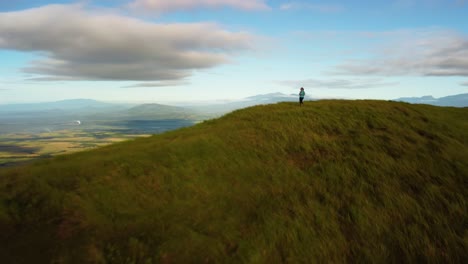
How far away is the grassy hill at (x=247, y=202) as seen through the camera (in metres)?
9.12

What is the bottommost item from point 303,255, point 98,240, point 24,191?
point 303,255

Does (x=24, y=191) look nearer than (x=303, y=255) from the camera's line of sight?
No

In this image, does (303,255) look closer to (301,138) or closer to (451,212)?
(451,212)

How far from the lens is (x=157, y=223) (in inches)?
Result: 407

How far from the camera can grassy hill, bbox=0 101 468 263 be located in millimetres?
9117

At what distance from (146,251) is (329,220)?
752 centimetres

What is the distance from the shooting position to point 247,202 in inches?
479

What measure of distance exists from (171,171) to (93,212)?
451 cm

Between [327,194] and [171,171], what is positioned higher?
[171,171]

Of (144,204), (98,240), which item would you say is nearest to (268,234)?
(144,204)

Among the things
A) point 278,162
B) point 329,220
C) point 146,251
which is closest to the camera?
point 146,251

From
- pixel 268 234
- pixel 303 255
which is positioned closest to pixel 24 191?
pixel 268 234

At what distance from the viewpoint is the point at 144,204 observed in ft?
37.5

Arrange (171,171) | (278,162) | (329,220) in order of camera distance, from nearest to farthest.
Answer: (329,220), (171,171), (278,162)
